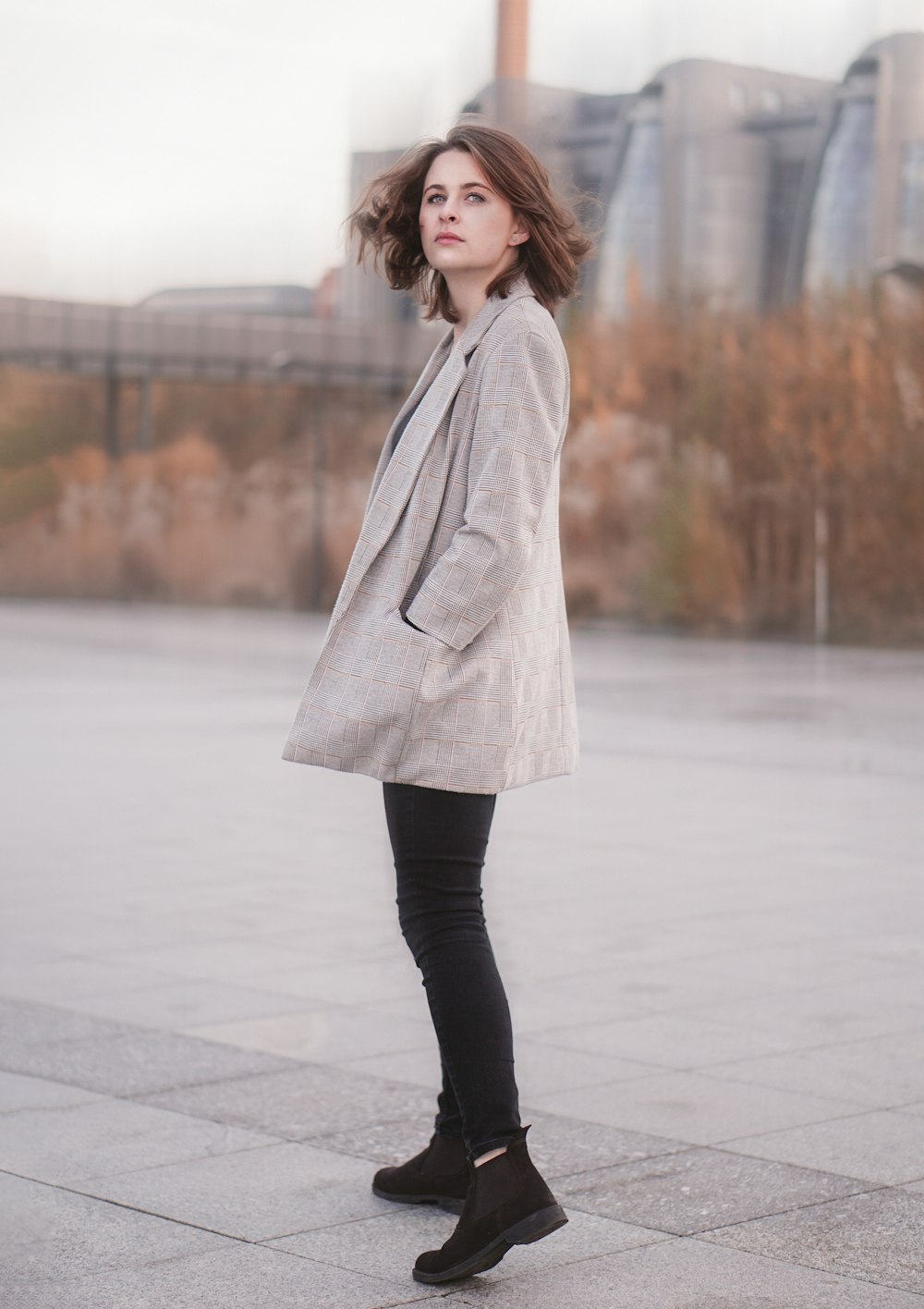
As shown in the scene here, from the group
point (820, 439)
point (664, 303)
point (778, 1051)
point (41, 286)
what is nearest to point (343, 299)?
point (41, 286)

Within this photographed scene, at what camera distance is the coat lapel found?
10.8ft

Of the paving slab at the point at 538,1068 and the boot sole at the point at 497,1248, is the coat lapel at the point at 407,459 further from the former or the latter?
the paving slab at the point at 538,1068

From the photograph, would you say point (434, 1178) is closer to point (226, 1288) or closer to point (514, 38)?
point (226, 1288)

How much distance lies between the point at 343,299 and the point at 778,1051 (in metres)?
29.1

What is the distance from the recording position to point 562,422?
3393mm

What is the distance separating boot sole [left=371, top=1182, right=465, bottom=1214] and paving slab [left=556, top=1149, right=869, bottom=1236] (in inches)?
7.9

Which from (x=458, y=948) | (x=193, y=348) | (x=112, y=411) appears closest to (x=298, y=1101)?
(x=458, y=948)

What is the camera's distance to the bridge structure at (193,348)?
3309cm

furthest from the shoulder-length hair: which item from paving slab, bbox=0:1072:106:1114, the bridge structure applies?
the bridge structure

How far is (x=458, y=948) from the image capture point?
3.30m

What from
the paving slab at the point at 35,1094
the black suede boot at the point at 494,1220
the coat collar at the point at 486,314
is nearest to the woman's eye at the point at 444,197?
the coat collar at the point at 486,314

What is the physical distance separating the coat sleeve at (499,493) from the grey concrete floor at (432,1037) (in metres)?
1.06

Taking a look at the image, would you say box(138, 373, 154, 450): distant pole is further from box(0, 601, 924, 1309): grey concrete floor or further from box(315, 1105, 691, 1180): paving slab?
box(315, 1105, 691, 1180): paving slab

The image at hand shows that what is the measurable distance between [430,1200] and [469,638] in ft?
3.48
